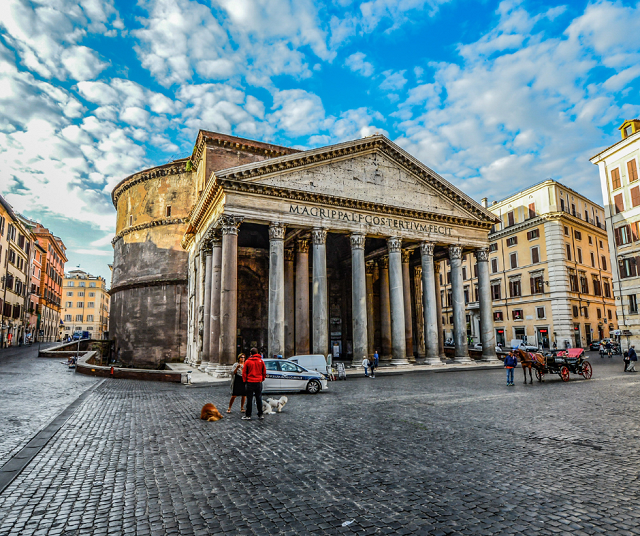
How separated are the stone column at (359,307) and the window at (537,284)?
75.8 feet

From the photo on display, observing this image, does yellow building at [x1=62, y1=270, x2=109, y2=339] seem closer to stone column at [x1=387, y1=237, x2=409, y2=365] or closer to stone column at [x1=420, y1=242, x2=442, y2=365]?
stone column at [x1=387, y1=237, x2=409, y2=365]

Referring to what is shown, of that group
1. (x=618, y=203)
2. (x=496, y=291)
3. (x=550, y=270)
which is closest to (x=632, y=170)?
(x=618, y=203)

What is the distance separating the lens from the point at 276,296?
69.4ft

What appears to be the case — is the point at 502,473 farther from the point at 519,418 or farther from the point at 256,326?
the point at 256,326

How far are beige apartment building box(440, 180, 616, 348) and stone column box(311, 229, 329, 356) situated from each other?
24876 millimetres

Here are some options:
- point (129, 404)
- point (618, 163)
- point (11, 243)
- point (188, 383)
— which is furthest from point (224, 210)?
point (11, 243)

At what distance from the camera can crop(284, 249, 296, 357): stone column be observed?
24766 millimetres

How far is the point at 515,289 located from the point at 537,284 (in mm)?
2624

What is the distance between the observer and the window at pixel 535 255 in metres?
39.0

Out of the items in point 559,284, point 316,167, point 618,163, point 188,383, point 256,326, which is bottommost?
point 188,383

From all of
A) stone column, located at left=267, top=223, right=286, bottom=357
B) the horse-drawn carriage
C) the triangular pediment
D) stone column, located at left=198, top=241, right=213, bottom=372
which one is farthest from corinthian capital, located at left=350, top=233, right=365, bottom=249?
the horse-drawn carriage

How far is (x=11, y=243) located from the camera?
42531 millimetres

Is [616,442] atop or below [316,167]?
below

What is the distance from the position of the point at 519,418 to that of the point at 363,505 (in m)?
6.19
